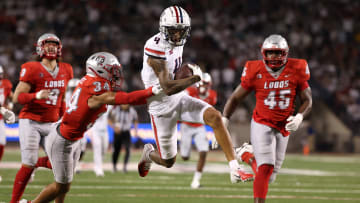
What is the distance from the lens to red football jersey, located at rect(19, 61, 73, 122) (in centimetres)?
707

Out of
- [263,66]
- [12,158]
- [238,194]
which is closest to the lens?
[263,66]

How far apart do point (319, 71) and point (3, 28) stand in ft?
37.7

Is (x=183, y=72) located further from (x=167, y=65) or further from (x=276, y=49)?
(x=276, y=49)

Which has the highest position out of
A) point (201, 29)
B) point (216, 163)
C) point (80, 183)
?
point (201, 29)

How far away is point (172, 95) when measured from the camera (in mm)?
6230

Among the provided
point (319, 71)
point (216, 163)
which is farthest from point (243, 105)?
point (216, 163)

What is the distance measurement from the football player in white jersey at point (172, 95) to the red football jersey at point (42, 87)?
1.44 metres

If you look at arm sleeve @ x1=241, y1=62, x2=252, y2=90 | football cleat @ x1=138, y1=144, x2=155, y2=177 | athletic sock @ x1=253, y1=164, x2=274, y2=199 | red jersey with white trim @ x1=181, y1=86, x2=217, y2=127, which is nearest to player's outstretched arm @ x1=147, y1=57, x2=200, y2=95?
arm sleeve @ x1=241, y1=62, x2=252, y2=90

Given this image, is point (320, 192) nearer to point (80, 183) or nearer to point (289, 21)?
point (80, 183)

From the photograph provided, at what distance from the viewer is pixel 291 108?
6562mm

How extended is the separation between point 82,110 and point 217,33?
55.9 ft

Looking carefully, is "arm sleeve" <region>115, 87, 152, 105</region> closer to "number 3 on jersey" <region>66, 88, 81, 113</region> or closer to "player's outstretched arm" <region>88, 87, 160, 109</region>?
"player's outstretched arm" <region>88, 87, 160, 109</region>

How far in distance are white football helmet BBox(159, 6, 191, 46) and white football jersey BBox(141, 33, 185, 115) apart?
0.34ft

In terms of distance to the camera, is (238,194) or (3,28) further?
(3,28)
